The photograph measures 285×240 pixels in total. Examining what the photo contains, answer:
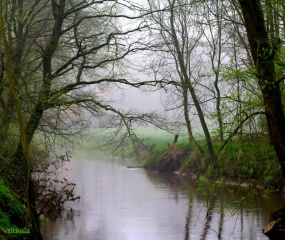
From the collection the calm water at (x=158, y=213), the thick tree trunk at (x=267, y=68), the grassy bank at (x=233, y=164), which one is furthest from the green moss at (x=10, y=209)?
the grassy bank at (x=233, y=164)

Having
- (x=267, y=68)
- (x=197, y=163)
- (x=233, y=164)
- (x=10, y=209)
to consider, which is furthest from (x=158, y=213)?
(x=197, y=163)

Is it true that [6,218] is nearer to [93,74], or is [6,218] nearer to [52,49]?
[52,49]

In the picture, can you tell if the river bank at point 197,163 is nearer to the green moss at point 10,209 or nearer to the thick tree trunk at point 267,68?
the thick tree trunk at point 267,68

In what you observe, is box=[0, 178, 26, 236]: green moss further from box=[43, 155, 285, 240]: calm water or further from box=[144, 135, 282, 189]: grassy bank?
box=[144, 135, 282, 189]: grassy bank

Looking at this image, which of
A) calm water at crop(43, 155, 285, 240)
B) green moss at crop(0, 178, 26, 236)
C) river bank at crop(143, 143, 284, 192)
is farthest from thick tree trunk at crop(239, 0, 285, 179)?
river bank at crop(143, 143, 284, 192)

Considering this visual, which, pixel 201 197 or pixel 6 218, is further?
pixel 201 197

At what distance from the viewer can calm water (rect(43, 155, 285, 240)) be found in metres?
14.4

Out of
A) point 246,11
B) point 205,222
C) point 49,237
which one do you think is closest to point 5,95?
point 49,237

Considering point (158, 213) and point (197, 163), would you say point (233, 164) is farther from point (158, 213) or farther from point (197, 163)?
point (158, 213)

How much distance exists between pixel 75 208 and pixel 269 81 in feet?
36.3

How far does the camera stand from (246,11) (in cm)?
1108

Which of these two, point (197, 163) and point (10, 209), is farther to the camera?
point (197, 163)

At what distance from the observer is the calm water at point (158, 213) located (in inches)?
568

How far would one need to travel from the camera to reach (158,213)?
1795cm
